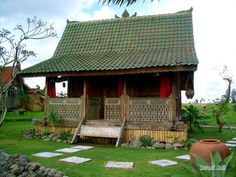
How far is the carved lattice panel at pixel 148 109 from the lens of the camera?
12.2m

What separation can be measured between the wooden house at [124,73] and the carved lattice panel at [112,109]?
0.04 m

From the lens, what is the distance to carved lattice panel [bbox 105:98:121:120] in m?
13.0

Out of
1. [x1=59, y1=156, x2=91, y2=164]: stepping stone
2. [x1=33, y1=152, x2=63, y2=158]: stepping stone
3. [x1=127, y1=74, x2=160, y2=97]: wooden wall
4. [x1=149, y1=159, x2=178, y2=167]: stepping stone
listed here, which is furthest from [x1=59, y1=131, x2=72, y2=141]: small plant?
[x1=149, y1=159, x2=178, y2=167]: stepping stone

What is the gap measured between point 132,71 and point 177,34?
4172mm

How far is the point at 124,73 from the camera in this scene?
1234 cm

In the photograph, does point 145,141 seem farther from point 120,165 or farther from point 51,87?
point 51,87

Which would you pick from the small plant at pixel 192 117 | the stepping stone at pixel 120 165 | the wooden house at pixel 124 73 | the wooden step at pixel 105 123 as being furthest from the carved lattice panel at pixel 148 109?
the small plant at pixel 192 117

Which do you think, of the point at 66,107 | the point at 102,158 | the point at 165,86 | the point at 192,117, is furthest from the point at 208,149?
the point at 192,117

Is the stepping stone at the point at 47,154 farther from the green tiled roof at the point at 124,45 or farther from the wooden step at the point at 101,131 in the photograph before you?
the green tiled roof at the point at 124,45

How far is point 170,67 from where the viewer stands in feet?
38.0

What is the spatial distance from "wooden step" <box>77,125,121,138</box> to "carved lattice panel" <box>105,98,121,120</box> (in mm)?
697

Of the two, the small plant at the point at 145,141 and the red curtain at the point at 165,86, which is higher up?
the red curtain at the point at 165,86

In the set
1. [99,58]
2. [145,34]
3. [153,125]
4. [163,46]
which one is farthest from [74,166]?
[145,34]

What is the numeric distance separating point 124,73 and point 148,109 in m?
1.71
